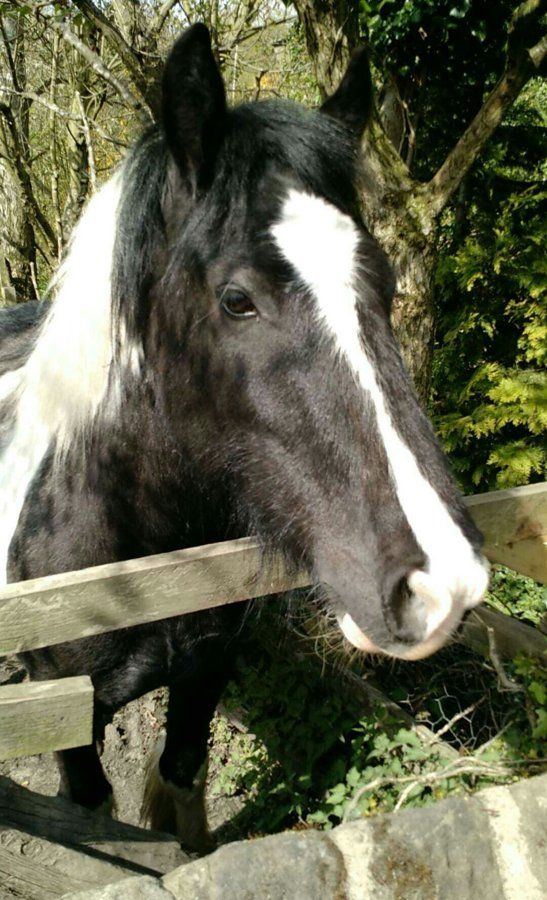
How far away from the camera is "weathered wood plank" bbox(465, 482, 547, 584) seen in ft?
6.98

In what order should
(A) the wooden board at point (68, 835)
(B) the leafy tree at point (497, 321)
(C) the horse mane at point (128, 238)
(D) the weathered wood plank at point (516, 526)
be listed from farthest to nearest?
(B) the leafy tree at point (497, 321) < (D) the weathered wood plank at point (516, 526) < (A) the wooden board at point (68, 835) < (C) the horse mane at point (128, 238)

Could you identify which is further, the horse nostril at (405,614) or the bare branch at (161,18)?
the bare branch at (161,18)

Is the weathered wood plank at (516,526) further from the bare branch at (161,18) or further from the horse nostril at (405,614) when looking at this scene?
the bare branch at (161,18)

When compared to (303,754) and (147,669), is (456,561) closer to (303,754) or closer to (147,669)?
(147,669)

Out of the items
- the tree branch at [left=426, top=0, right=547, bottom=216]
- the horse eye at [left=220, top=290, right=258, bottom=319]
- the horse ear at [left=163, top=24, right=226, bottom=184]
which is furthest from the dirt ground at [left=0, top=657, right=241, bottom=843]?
the tree branch at [left=426, top=0, right=547, bottom=216]

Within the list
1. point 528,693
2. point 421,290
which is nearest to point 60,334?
point 528,693

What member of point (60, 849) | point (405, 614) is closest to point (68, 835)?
point (60, 849)

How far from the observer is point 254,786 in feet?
11.9

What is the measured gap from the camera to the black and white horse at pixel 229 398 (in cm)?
145

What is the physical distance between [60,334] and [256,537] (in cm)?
86

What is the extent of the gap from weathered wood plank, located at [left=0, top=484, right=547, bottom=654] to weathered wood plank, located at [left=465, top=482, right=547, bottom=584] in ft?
0.13

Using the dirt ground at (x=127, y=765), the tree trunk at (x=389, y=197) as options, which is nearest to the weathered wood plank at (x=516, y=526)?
the tree trunk at (x=389, y=197)

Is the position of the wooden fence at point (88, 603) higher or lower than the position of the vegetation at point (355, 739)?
higher

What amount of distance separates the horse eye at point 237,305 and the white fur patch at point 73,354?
375 millimetres
